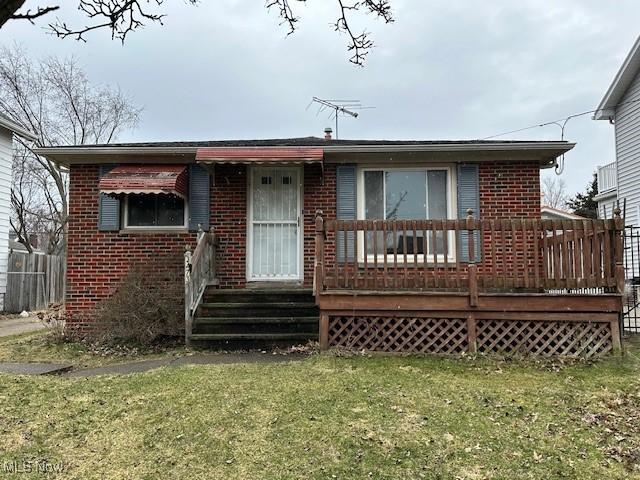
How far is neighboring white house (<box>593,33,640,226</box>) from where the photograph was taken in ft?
47.6

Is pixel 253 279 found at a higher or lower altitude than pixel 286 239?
lower

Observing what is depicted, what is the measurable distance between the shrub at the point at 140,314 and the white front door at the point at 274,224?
61.3 inches

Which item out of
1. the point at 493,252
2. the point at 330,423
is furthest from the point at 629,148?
the point at 330,423

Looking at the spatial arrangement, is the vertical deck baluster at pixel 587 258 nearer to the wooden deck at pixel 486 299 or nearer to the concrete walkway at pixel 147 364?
the wooden deck at pixel 486 299

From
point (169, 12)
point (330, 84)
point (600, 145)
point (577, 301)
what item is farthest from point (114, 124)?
point (600, 145)

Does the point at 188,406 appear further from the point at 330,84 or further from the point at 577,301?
the point at 330,84

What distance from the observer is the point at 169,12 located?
4754 mm

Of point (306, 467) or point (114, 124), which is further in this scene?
point (114, 124)

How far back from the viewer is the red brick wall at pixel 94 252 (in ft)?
27.3

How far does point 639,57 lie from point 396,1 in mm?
13023

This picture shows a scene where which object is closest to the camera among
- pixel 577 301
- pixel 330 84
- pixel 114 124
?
pixel 577 301

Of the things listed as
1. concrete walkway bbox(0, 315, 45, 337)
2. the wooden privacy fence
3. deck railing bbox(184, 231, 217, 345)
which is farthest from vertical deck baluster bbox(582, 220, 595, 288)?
the wooden privacy fence

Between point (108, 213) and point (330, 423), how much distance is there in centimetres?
631

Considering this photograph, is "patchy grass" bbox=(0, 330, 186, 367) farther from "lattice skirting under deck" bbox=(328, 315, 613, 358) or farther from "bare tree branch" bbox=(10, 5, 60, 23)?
"bare tree branch" bbox=(10, 5, 60, 23)
